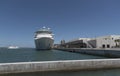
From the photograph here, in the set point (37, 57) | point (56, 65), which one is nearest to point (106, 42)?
point (37, 57)

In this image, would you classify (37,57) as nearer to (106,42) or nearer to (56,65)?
(56,65)

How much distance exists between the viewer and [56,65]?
16906 mm

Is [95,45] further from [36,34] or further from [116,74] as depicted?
[116,74]

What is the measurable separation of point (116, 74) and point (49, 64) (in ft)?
18.3

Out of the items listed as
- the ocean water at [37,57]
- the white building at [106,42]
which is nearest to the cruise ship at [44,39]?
the white building at [106,42]

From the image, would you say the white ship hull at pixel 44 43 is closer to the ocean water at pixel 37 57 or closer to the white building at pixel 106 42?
the white building at pixel 106 42

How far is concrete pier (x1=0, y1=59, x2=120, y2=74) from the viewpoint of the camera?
51.2 feet

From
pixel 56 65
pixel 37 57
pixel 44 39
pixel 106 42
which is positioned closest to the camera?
pixel 56 65

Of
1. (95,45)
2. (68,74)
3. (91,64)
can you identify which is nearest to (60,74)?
(68,74)

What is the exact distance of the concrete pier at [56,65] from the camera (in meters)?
15.6

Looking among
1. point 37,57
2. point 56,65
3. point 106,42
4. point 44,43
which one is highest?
point 44,43

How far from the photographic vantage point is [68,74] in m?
16.3

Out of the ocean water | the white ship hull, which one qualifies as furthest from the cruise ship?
the ocean water

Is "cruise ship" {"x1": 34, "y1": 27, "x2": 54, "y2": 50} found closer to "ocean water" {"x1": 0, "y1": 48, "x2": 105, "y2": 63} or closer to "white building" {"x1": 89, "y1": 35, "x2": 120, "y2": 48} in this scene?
"white building" {"x1": 89, "y1": 35, "x2": 120, "y2": 48}
